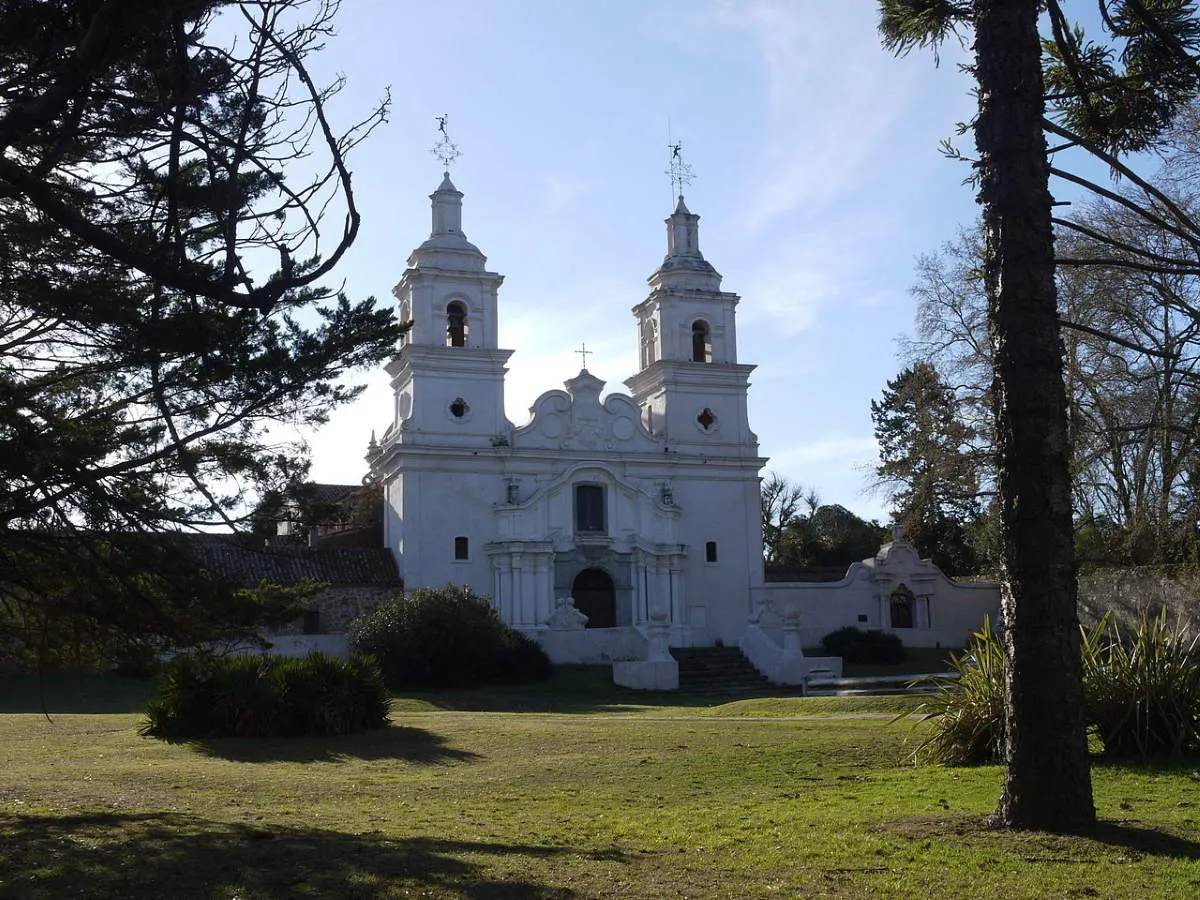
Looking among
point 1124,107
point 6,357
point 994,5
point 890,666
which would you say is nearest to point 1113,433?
point 890,666

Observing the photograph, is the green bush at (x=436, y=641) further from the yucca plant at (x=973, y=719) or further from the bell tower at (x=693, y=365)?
the yucca plant at (x=973, y=719)

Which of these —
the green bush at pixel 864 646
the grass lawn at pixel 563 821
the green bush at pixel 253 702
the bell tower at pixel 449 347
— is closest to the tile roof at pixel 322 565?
the bell tower at pixel 449 347

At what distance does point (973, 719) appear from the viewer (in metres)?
11.9

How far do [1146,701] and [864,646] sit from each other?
86.3ft

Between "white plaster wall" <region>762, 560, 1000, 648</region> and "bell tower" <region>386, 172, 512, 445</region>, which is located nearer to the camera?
"bell tower" <region>386, 172, 512, 445</region>

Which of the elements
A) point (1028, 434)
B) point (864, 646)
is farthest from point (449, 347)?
point (1028, 434)

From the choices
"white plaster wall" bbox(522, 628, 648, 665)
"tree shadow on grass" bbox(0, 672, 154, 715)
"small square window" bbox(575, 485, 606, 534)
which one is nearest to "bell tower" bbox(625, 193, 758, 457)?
"small square window" bbox(575, 485, 606, 534)

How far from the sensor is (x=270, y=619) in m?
11.4

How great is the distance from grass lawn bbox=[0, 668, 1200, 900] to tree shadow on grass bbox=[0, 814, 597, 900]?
0.07 ft

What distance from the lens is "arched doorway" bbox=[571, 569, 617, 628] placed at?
131 feet

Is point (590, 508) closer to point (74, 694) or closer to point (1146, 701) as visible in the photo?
point (74, 694)

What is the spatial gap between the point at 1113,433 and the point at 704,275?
67.9 ft

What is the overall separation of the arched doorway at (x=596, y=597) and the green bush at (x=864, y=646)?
660cm

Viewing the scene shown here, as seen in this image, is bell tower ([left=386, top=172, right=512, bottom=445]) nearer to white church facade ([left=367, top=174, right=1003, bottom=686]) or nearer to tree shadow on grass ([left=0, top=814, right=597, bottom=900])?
white church facade ([left=367, top=174, right=1003, bottom=686])
